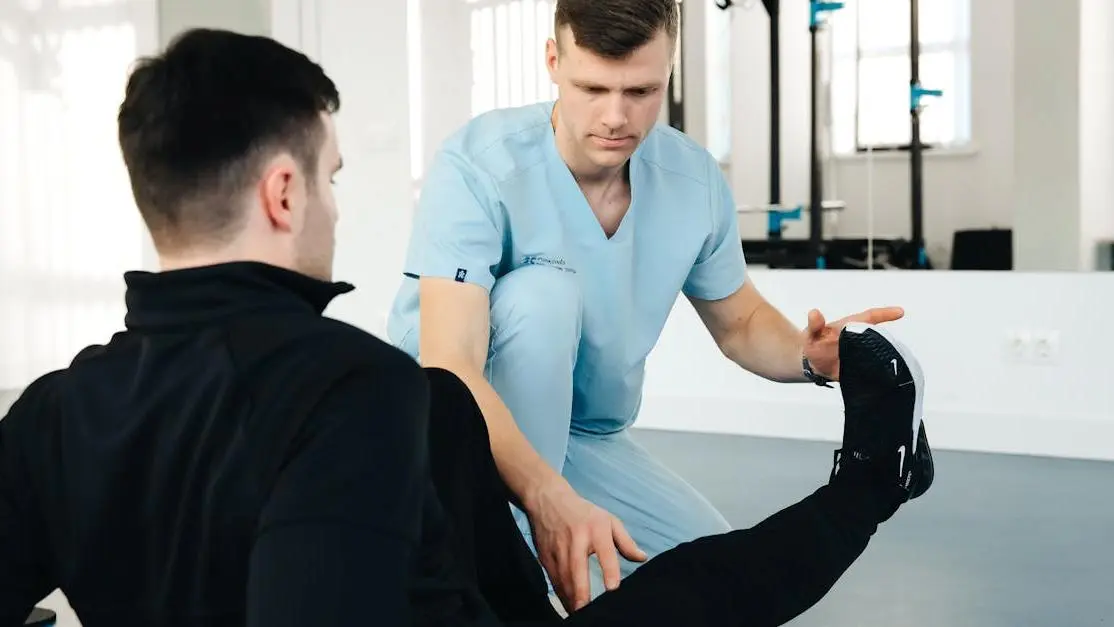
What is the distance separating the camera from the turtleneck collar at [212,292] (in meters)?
0.79

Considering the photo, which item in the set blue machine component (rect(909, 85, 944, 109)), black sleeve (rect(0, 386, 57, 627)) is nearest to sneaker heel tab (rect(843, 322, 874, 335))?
black sleeve (rect(0, 386, 57, 627))

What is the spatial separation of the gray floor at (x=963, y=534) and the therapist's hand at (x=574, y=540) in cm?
90

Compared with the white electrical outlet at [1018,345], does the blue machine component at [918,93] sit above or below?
above

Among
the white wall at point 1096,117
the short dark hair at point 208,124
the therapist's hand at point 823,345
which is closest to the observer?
the short dark hair at point 208,124

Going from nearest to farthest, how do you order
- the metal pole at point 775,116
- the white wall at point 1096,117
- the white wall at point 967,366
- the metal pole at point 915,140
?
the white wall at point 967,366 → the white wall at point 1096,117 → the metal pole at point 915,140 → the metal pole at point 775,116

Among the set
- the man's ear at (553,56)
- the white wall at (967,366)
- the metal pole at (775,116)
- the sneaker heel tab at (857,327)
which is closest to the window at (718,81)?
the metal pole at (775,116)

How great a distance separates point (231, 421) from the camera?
754mm

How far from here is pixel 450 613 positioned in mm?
884

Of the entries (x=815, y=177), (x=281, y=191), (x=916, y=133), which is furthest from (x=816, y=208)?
(x=281, y=191)

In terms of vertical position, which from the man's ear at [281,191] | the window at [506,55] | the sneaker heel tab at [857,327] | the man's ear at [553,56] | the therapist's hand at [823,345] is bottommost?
the therapist's hand at [823,345]

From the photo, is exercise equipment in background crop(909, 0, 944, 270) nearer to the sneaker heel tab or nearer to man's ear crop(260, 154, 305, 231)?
the sneaker heel tab

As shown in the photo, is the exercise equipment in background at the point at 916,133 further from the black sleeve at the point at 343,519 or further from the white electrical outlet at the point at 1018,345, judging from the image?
the black sleeve at the point at 343,519

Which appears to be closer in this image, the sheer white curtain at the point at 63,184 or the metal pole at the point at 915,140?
the metal pole at the point at 915,140

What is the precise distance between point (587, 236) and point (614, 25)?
32 cm
